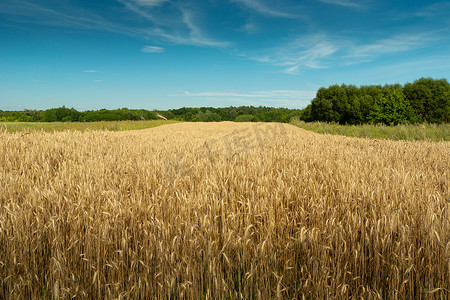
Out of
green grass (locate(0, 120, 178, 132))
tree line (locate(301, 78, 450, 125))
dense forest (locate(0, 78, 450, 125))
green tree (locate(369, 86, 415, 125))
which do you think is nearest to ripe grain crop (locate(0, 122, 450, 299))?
green grass (locate(0, 120, 178, 132))

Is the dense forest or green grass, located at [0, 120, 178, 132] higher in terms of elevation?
the dense forest

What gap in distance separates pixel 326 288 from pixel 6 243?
2.65 m

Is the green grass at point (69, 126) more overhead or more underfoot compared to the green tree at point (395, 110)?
more underfoot

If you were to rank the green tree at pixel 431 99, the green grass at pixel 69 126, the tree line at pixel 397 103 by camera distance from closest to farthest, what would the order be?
the green grass at pixel 69 126
the green tree at pixel 431 99
the tree line at pixel 397 103

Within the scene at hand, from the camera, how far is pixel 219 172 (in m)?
4.36

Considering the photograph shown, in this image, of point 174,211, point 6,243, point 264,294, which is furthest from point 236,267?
point 6,243

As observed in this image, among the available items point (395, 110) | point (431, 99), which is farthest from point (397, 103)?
point (431, 99)

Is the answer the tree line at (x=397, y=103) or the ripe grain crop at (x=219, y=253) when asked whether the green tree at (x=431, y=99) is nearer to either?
the tree line at (x=397, y=103)

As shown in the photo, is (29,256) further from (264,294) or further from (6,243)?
(264,294)

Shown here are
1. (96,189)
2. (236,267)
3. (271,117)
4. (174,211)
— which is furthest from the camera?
(271,117)

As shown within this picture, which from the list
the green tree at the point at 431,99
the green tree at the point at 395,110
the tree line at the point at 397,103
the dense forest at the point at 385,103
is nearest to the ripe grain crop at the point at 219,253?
the dense forest at the point at 385,103

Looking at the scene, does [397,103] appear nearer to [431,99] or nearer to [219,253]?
[431,99]

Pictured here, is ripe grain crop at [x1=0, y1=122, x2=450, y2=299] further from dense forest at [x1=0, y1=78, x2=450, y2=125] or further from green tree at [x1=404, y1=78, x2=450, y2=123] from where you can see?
green tree at [x1=404, y1=78, x2=450, y2=123]

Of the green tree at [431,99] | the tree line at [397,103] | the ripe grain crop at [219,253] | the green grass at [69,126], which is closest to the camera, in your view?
the ripe grain crop at [219,253]
